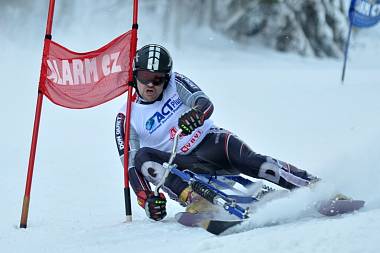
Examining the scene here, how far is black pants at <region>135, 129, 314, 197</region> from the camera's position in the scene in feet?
17.3

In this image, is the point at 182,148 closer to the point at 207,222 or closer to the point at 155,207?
the point at 155,207

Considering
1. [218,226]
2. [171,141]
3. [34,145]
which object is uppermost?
[171,141]

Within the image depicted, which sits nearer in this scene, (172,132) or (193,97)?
(193,97)

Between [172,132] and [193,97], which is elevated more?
[193,97]

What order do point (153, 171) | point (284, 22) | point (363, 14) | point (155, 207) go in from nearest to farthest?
point (155, 207), point (153, 171), point (363, 14), point (284, 22)

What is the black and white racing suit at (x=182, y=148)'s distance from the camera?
17.7ft

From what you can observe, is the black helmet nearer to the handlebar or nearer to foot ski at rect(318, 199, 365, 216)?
the handlebar

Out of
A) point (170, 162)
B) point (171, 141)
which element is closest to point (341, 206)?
point (170, 162)

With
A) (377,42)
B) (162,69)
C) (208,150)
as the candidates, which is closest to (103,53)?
(162,69)

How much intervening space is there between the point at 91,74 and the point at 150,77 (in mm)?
776

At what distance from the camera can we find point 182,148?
5871mm

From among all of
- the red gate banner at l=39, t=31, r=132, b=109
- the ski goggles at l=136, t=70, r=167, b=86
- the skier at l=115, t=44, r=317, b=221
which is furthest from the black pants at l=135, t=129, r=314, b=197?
the red gate banner at l=39, t=31, r=132, b=109

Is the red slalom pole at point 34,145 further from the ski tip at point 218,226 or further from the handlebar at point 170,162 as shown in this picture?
the ski tip at point 218,226

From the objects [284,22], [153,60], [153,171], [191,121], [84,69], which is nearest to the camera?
[191,121]
